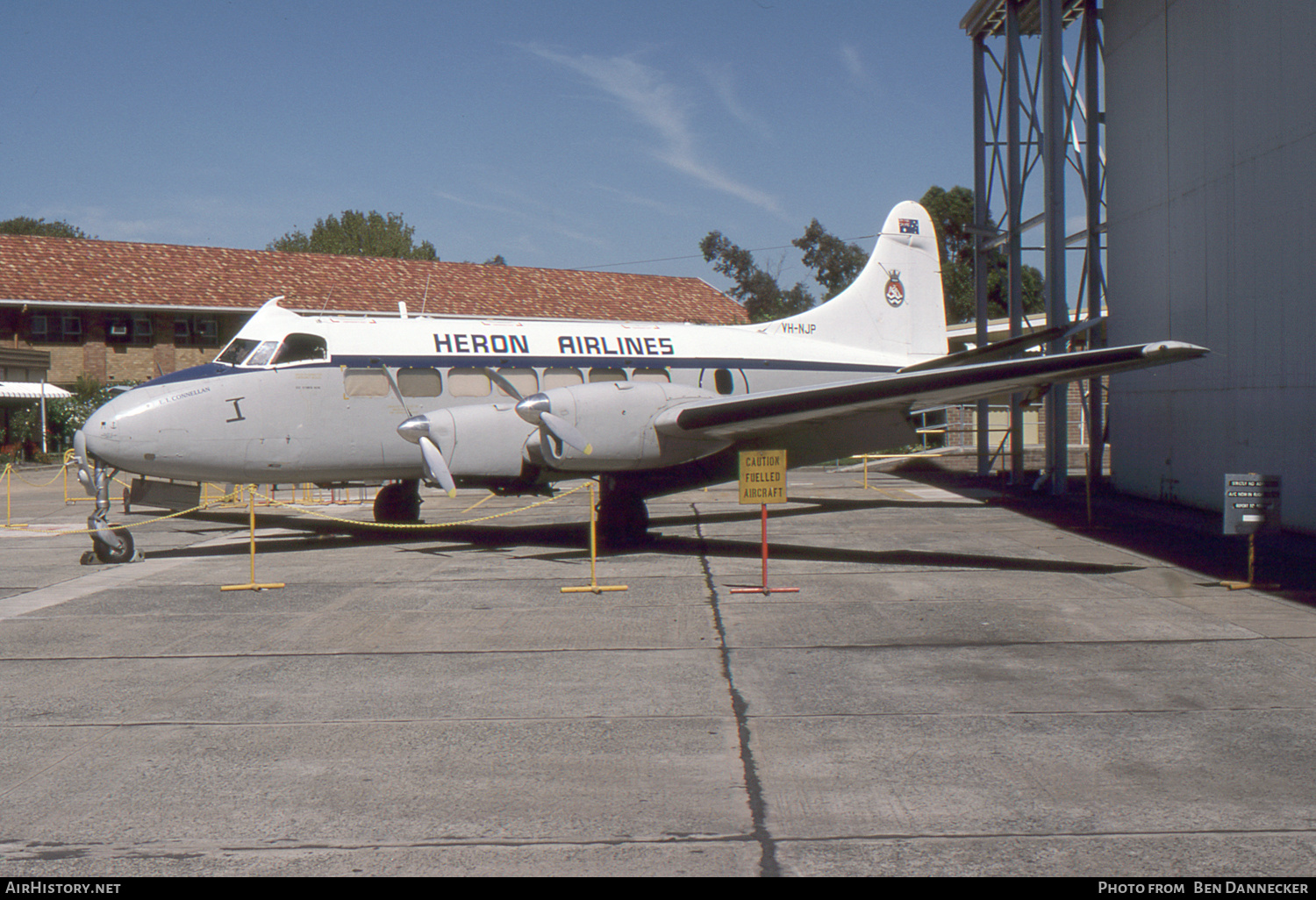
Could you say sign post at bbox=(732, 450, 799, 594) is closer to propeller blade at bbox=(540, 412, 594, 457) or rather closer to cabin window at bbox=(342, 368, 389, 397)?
propeller blade at bbox=(540, 412, 594, 457)

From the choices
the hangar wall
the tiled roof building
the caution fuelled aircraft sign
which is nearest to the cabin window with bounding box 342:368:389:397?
A: the caution fuelled aircraft sign

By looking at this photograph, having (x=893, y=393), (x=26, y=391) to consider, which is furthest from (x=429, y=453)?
(x=26, y=391)

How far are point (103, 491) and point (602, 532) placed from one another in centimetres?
634

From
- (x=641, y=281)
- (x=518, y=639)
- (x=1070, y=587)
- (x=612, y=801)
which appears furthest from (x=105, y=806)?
(x=641, y=281)

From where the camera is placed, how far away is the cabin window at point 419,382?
14.6 m

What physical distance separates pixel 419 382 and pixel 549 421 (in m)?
3.16

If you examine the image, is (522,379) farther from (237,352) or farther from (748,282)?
(748,282)

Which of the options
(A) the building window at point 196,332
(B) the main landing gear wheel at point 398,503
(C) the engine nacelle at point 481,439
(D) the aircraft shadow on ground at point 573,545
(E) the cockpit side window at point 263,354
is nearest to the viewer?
(D) the aircraft shadow on ground at point 573,545

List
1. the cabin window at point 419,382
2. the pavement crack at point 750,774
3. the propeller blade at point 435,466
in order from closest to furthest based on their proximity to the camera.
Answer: the pavement crack at point 750,774 → the propeller blade at point 435,466 → the cabin window at point 419,382

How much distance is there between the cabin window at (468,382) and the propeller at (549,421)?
2.55 m

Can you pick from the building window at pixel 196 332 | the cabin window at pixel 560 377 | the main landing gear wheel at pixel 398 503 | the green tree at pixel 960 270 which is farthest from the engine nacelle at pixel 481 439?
the green tree at pixel 960 270

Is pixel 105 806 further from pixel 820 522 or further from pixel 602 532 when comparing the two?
pixel 820 522

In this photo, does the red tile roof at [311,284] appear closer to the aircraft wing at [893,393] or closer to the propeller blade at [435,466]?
the propeller blade at [435,466]

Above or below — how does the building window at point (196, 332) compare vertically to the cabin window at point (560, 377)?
above
